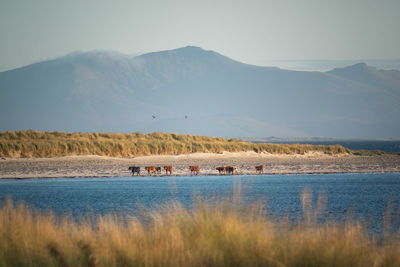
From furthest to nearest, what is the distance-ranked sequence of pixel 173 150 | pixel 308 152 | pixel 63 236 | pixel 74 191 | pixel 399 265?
pixel 308 152 < pixel 173 150 < pixel 74 191 < pixel 63 236 < pixel 399 265

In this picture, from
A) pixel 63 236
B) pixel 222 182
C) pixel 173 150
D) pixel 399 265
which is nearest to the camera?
pixel 399 265

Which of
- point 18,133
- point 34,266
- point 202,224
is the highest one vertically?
point 18,133

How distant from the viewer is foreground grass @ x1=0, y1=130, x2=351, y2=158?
36.1 metres

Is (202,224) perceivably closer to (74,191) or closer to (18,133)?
(74,191)

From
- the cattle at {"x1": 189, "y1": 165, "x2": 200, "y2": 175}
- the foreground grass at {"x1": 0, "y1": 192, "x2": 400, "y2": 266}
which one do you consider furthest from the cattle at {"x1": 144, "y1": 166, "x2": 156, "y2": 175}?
the foreground grass at {"x1": 0, "y1": 192, "x2": 400, "y2": 266}

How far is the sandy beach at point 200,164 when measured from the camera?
1249 inches

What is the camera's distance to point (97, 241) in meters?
8.27

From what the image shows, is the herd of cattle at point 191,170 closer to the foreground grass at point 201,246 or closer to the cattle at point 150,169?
the cattle at point 150,169

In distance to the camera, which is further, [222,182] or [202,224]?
[222,182]

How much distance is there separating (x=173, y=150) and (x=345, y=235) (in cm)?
3441

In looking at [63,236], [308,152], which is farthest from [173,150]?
[63,236]

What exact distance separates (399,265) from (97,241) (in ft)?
14.3

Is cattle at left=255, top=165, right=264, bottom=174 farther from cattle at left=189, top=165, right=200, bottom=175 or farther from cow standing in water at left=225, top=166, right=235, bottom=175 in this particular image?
cattle at left=189, top=165, right=200, bottom=175

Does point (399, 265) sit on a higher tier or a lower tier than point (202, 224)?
lower
